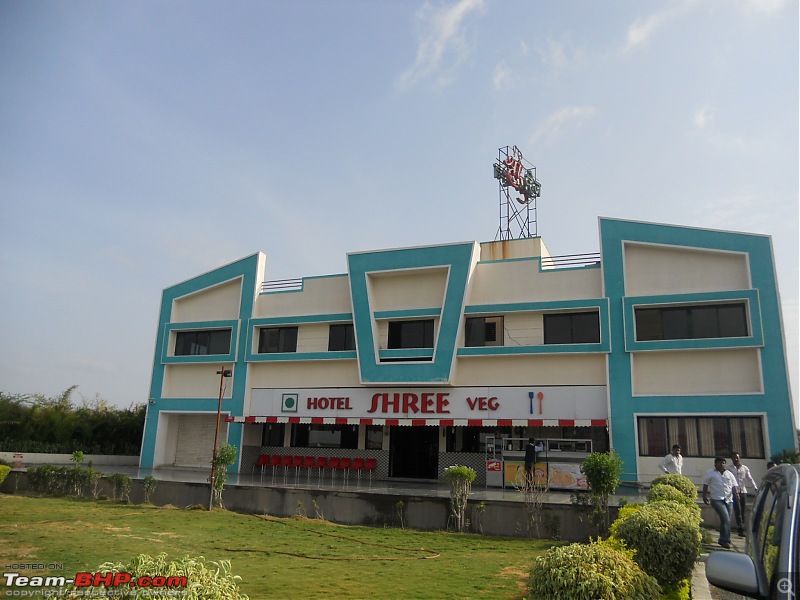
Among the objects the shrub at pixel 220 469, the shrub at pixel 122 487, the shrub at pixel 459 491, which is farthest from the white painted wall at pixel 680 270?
the shrub at pixel 122 487

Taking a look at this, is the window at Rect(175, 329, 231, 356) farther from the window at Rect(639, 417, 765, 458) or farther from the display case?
the window at Rect(639, 417, 765, 458)

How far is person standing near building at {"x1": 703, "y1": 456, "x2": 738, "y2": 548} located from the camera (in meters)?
11.3

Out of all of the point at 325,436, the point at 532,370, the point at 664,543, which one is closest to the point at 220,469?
the point at 325,436

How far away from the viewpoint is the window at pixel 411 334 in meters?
23.6

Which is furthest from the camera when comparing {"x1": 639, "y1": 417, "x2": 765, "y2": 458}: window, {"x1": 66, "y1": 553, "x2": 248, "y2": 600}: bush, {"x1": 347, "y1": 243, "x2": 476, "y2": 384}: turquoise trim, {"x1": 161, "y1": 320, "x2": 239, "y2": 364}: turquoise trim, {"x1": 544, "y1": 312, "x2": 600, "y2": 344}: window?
{"x1": 161, "y1": 320, "x2": 239, "y2": 364}: turquoise trim

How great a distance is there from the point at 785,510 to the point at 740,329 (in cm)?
1805

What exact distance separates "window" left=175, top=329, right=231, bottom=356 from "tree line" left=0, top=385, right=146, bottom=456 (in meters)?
6.84

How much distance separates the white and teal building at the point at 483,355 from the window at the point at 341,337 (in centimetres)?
6

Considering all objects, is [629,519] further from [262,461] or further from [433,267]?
[262,461]

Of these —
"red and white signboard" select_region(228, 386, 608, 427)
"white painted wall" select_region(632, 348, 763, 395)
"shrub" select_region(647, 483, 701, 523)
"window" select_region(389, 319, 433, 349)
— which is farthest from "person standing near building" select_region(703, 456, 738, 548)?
"window" select_region(389, 319, 433, 349)

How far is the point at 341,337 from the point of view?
82.8ft

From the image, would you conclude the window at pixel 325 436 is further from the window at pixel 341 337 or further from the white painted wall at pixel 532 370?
the white painted wall at pixel 532 370

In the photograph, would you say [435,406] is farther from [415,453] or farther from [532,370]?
[532,370]

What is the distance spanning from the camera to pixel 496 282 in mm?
22922
